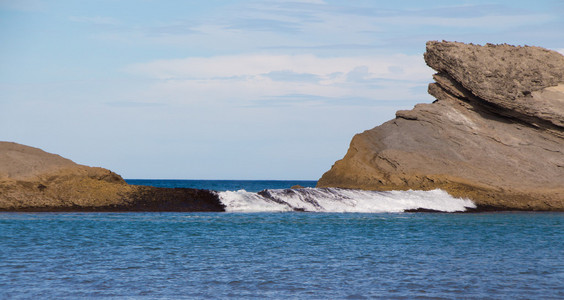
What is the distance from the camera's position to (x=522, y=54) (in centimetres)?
4072

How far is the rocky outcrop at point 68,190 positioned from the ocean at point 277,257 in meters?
1.32

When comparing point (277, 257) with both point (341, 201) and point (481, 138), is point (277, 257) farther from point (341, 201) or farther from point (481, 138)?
point (481, 138)

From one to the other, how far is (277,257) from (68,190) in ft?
60.2

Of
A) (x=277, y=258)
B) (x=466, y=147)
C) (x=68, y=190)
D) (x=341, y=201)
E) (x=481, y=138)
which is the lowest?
(x=277, y=258)

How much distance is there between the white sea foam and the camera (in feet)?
120

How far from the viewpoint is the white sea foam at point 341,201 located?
120ft

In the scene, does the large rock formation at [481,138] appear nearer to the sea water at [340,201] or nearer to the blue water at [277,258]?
the sea water at [340,201]

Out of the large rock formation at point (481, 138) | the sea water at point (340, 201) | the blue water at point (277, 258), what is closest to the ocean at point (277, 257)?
the blue water at point (277, 258)

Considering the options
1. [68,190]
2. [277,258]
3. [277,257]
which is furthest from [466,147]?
[277,258]

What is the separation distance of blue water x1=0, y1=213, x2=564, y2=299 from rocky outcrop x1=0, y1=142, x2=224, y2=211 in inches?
67.9

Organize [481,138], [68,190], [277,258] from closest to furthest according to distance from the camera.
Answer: [277,258]
[68,190]
[481,138]

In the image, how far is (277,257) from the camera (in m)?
18.8

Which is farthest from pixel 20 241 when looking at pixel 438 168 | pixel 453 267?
pixel 438 168

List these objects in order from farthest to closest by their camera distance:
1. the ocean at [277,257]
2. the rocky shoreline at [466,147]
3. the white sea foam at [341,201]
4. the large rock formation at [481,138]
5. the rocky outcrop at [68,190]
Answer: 1. the large rock formation at [481,138]
2. the white sea foam at [341,201]
3. the rocky shoreline at [466,147]
4. the rocky outcrop at [68,190]
5. the ocean at [277,257]
